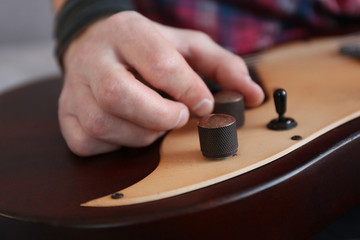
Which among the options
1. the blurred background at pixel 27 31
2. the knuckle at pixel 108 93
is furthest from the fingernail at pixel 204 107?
the blurred background at pixel 27 31

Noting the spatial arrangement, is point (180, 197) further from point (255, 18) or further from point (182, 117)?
point (255, 18)

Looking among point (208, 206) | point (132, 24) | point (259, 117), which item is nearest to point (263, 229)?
point (208, 206)

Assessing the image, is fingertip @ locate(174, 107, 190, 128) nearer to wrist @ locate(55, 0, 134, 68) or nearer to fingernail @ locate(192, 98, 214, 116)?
fingernail @ locate(192, 98, 214, 116)

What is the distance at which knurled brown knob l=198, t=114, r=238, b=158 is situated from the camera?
47cm

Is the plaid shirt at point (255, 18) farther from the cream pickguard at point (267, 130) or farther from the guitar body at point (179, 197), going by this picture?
the guitar body at point (179, 197)

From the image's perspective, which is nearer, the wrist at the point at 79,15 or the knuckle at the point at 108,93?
the knuckle at the point at 108,93

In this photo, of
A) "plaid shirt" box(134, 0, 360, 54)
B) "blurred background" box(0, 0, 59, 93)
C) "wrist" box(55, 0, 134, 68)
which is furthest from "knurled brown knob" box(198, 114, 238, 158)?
"blurred background" box(0, 0, 59, 93)

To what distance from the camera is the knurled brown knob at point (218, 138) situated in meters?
0.47

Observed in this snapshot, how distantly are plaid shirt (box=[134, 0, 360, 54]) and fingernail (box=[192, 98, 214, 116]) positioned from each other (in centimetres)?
51

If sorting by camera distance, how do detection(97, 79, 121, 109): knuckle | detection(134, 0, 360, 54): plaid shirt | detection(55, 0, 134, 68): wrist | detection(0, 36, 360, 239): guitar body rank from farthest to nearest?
1. detection(134, 0, 360, 54): plaid shirt
2. detection(55, 0, 134, 68): wrist
3. detection(97, 79, 121, 109): knuckle
4. detection(0, 36, 360, 239): guitar body

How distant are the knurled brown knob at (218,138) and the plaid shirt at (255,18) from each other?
590 mm

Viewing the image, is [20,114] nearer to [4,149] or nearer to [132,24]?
[4,149]

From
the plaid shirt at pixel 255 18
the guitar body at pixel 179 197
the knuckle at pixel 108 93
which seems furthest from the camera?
the plaid shirt at pixel 255 18

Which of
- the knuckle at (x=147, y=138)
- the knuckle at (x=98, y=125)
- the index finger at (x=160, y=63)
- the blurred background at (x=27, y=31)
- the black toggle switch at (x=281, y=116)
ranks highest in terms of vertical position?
the index finger at (x=160, y=63)
